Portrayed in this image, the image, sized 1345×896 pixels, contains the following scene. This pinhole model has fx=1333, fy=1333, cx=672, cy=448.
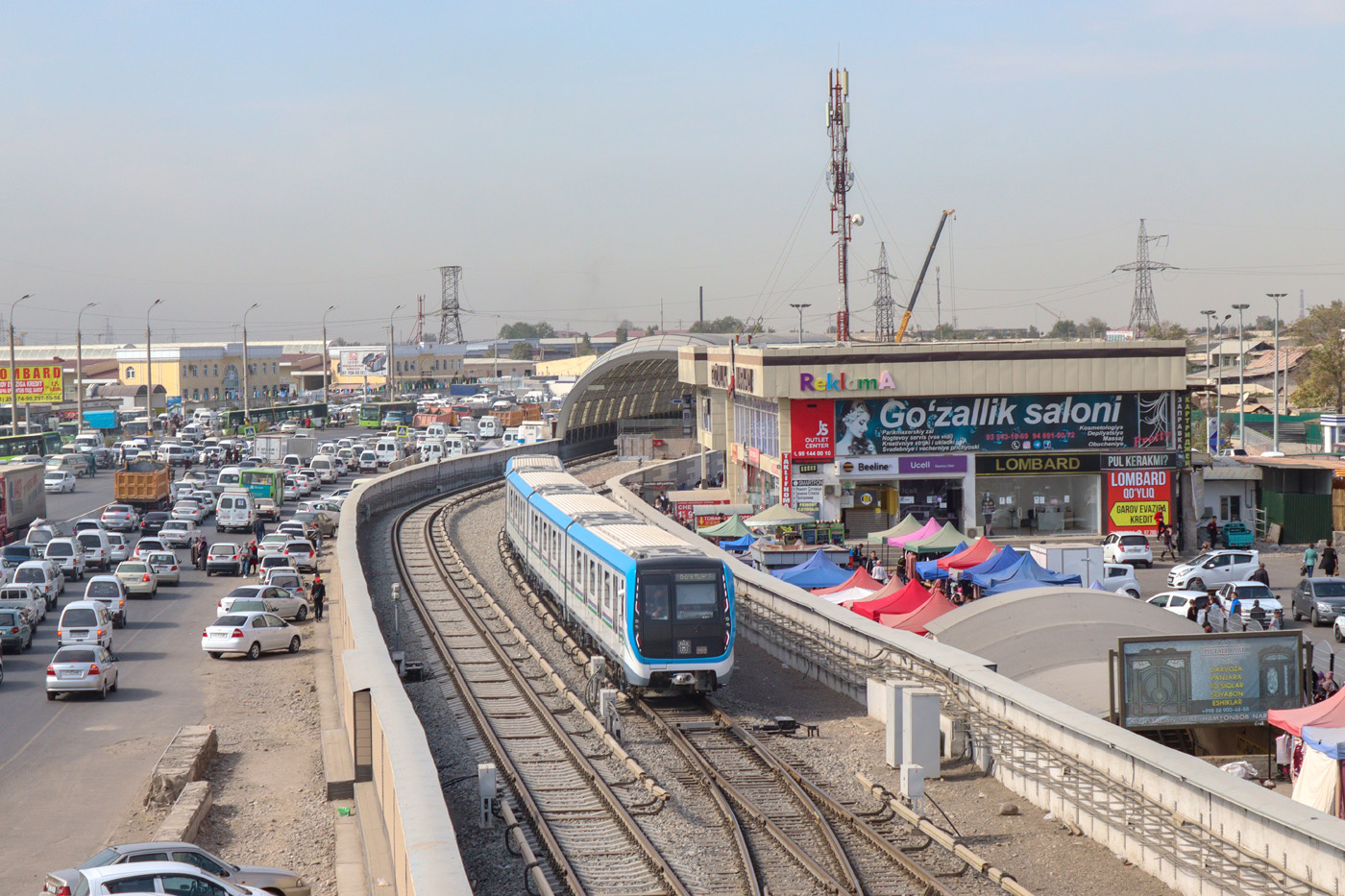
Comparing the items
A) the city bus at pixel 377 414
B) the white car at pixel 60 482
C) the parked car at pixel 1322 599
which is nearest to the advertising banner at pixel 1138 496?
the parked car at pixel 1322 599

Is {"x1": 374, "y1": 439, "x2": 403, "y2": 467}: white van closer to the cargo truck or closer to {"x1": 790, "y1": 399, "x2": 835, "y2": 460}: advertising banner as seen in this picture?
the cargo truck

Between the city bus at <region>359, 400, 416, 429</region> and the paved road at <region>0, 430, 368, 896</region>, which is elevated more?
the city bus at <region>359, 400, 416, 429</region>

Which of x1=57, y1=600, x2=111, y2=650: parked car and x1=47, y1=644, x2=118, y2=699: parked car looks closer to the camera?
x1=47, y1=644, x2=118, y2=699: parked car

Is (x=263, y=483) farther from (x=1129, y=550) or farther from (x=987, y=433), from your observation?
(x=1129, y=550)

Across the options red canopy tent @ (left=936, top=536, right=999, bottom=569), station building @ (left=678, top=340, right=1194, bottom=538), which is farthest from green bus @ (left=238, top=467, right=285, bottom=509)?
red canopy tent @ (left=936, top=536, right=999, bottom=569)

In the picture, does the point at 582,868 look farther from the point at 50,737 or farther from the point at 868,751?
the point at 50,737

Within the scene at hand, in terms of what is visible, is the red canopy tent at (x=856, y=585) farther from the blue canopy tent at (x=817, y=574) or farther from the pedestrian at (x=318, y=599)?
the pedestrian at (x=318, y=599)

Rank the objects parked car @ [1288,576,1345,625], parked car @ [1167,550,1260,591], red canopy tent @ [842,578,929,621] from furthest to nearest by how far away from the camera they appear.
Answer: parked car @ [1167,550,1260,591]
parked car @ [1288,576,1345,625]
red canopy tent @ [842,578,929,621]

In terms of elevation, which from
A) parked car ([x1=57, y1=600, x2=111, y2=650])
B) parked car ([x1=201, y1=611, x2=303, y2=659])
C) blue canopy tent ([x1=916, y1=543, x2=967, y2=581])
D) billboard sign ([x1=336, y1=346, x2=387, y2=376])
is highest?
billboard sign ([x1=336, y1=346, x2=387, y2=376])

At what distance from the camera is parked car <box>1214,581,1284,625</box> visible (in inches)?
1110

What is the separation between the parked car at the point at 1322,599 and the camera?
28.3m

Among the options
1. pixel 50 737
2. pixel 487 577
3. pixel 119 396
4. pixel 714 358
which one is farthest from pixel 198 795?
pixel 119 396

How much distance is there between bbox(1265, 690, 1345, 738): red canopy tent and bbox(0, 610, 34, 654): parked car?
83.5 feet

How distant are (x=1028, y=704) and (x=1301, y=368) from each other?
85.2 metres
